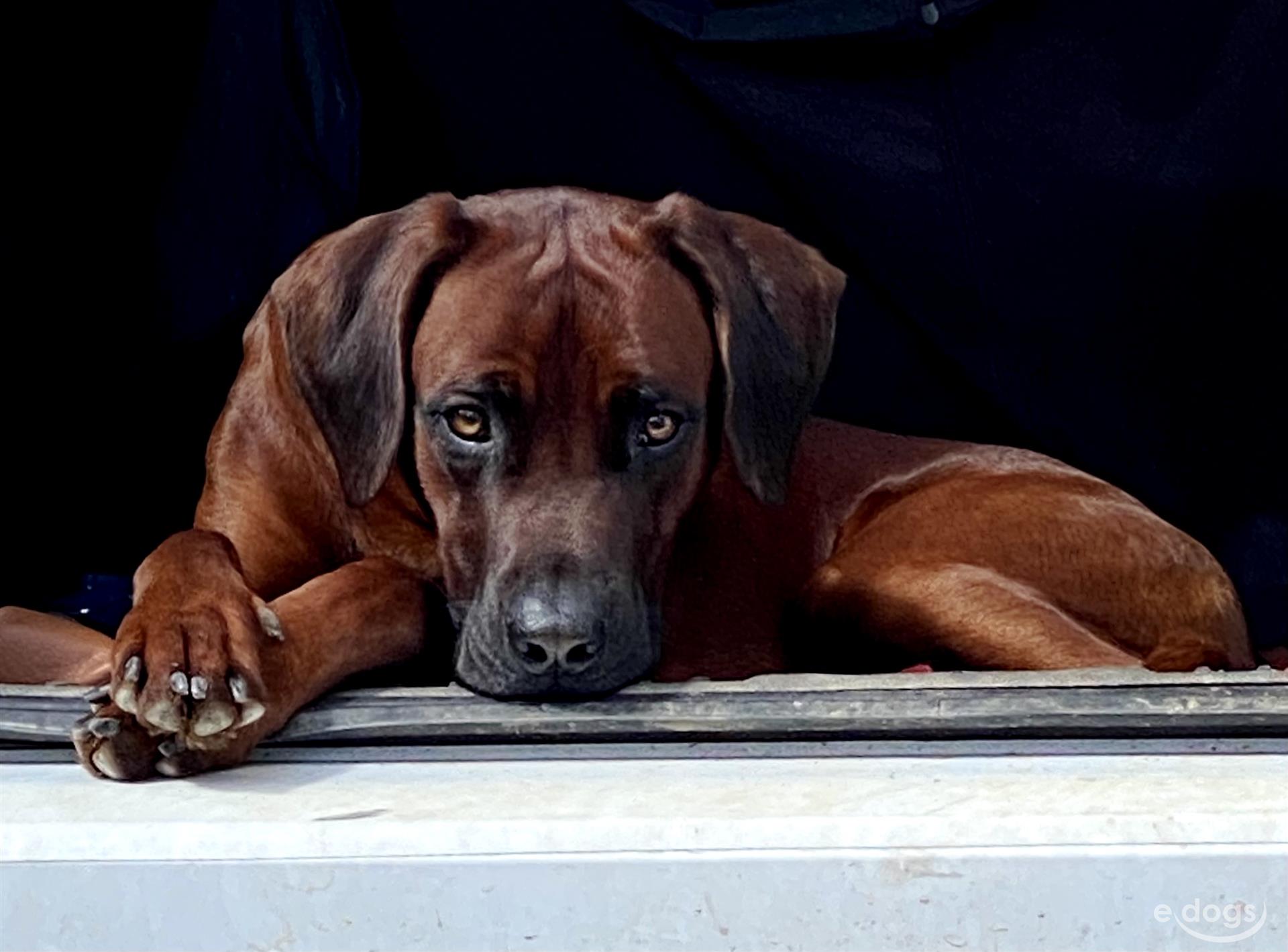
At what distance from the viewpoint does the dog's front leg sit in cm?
224

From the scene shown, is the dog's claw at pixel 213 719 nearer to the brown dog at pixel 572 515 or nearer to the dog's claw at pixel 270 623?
the brown dog at pixel 572 515

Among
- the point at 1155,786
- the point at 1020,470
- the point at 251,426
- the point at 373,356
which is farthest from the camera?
the point at 1020,470

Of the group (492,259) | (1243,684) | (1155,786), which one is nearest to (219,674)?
(492,259)

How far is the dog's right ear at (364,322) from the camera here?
114 inches

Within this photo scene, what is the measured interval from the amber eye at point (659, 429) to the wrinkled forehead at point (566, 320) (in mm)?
39

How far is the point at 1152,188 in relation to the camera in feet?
13.6

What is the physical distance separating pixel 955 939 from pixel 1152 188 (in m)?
2.58

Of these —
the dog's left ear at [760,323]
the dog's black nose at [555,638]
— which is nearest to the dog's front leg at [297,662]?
the dog's black nose at [555,638]

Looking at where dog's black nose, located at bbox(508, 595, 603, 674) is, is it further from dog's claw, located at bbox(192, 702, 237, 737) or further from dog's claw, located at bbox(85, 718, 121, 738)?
dog's claw, located at bbox(85, 718, 121, 738)

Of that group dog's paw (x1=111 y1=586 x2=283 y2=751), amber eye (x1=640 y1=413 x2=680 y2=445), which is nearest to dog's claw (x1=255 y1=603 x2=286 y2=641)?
dog's paw (x1=111 y1=586 x2=283 y2=751)

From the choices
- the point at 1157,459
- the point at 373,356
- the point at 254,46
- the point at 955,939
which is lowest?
the point at 1157,459

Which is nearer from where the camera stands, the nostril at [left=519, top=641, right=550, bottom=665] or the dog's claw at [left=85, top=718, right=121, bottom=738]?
the dog's claw at [left=85, top=718, right=121, bottom=738]

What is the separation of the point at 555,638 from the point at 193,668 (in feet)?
1.59

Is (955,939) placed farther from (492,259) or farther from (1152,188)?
(1152,188)
